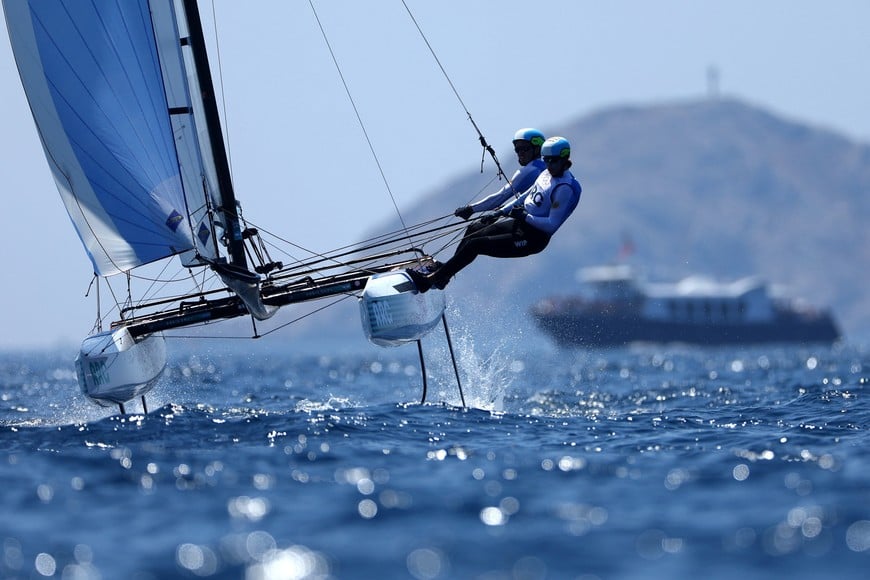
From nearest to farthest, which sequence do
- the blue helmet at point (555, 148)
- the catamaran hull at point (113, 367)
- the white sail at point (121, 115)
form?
the blue helmet at point (555, 148) < the white sail at point (121, 115) < the catamaran hull at point (113, 367)

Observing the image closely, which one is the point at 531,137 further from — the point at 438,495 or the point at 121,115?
the point at 438,495

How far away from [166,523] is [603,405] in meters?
8.99

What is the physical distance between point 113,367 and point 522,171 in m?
4.59

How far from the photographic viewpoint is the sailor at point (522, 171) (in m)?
12.6

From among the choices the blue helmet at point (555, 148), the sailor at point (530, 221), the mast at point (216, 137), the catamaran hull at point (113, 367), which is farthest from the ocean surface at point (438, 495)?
the blue helmet at point (555, 148)

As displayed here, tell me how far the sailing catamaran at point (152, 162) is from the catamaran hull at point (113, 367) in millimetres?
32

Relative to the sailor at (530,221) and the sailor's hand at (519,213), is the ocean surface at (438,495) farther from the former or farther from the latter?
the sailor's hand at (519,213)

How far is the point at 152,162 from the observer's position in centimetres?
1232

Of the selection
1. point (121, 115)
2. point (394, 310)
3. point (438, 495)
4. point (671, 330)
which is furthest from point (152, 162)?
point (671, 330)

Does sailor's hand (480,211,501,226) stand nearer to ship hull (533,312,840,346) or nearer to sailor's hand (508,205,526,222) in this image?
sailor's hand (508,205,526,222)

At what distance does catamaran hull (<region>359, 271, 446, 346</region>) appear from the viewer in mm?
11930

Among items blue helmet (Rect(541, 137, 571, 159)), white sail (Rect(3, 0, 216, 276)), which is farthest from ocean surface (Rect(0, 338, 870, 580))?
blue helmet (Rect(541, 137, 571, 159))

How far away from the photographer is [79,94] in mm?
12258

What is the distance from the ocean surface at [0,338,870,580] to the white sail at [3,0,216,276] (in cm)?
196
